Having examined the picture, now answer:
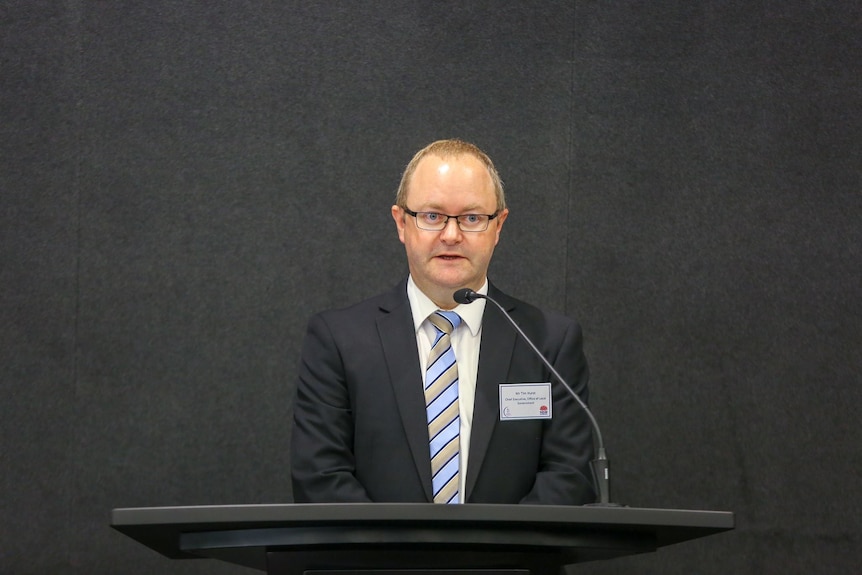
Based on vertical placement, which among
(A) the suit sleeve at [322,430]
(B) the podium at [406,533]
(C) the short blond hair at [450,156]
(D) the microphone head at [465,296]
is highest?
(C) the short blond hair at [450,156]

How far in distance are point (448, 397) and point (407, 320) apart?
0.22 m

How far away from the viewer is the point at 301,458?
2.16m

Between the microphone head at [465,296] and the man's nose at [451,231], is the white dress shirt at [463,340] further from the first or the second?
the microphone head at [465,296]

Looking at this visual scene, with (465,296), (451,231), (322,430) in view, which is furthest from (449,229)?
(322,430)

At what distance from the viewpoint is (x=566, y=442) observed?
7.38 ft

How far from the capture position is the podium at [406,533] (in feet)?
4.46

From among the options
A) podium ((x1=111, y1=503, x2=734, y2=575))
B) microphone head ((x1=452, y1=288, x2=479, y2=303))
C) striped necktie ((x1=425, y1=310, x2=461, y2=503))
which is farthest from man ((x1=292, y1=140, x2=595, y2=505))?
podium ((x1=111, y1=503, x2=734, y2=575))

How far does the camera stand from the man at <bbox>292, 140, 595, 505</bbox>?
2.17 m

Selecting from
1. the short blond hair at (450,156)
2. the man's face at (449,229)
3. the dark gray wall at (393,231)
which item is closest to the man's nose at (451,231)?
the man's face at (449,229)

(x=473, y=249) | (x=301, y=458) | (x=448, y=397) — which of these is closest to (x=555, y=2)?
(x=473, y=249)

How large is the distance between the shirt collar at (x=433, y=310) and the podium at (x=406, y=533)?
0.88 metres

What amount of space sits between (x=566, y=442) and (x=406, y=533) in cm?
92

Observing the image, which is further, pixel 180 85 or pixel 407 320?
pixel 180 85

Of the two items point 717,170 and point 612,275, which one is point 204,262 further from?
point 717,170
